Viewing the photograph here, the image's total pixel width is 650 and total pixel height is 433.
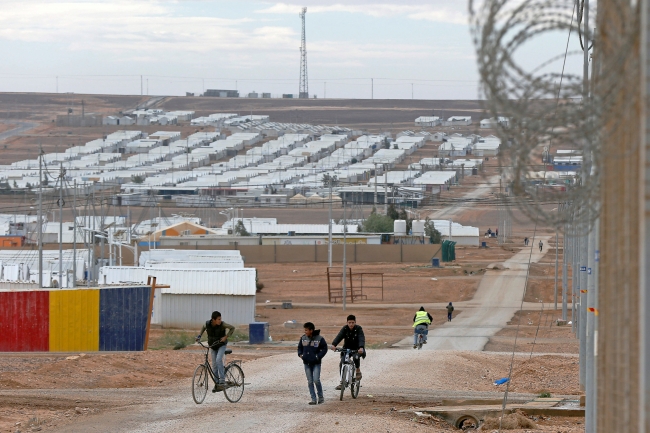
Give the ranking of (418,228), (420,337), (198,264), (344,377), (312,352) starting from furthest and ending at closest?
(418,228) → (198,264) → (420,337) → (344,377) → (312,352)

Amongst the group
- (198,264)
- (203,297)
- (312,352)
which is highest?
(312,352)

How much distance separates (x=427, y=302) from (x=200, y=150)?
5050 inches

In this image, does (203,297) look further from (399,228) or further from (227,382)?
(399,228)

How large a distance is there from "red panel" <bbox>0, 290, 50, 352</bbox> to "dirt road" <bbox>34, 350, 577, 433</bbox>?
7673 millimetres

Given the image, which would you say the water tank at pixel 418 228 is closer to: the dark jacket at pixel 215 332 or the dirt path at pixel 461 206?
the dirt path at pixel 461 206

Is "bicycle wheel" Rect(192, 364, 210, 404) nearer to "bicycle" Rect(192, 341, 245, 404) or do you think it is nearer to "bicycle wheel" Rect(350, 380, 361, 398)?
"bicycle" Rect(192, 341, 245, 404)

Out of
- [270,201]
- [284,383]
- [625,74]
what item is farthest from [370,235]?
[625,74]

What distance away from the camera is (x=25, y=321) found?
27.2m

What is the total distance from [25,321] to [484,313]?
2279 centimetres

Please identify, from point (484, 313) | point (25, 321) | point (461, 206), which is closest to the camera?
point (25, 321)

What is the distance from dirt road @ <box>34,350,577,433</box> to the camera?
43.2ft

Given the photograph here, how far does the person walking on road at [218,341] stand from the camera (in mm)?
14711

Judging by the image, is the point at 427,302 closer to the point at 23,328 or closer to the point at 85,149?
the point at 23,328

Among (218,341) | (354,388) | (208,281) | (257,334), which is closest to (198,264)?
(208,281)
